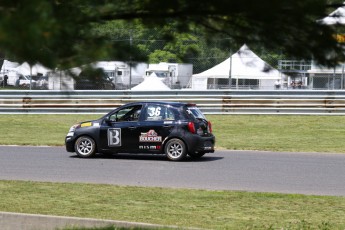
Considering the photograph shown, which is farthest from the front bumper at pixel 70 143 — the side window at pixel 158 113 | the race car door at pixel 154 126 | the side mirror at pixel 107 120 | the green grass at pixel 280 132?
the green grass at pixel 280 132

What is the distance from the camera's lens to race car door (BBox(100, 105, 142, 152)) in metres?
18.3

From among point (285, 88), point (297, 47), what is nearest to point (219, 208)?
point (297, 47)

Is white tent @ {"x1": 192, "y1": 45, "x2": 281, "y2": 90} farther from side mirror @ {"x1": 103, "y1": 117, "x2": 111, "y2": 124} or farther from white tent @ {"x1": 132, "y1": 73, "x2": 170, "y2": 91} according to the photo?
side mirror @ {"x1": 103, "y1": 117, "x2": 111, "y2": 124}

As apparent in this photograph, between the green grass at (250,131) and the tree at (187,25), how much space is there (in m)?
15.4

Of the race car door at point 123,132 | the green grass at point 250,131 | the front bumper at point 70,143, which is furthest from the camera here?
the green grass at point 250,131

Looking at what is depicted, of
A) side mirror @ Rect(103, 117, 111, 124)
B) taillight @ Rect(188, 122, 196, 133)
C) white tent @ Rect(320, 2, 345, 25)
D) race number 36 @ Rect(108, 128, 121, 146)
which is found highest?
white tent @ Rect(320, 2, 345, 25)

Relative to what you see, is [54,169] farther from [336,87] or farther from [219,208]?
[336,87]

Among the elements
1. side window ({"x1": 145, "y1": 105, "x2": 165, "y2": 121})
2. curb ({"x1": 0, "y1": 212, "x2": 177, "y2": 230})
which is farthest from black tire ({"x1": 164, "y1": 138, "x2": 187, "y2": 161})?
curb ({"x1": 0, "y1": 212, "x2": 177, "y2": 230})

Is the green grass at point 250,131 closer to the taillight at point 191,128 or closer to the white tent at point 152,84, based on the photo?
the taillight at point 191,128

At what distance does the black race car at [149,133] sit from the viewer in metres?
17.9

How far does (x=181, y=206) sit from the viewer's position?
10789 millimetres

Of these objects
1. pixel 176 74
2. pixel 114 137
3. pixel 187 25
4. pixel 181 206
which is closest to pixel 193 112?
pixel 114 137

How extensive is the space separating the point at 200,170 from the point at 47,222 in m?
6.99

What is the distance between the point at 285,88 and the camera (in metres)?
28.9
